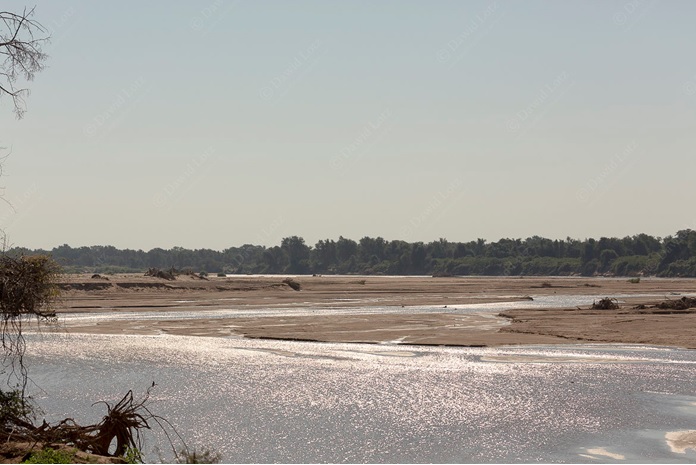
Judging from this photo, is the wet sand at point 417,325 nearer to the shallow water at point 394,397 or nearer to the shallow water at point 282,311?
the shallow water at point 282,311

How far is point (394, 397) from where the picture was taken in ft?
82.0

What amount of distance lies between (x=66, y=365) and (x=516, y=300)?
53246mm

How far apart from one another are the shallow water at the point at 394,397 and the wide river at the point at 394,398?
48mm

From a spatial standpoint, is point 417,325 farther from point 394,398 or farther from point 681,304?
point 394,398

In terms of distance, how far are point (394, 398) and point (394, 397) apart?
0.51 feet

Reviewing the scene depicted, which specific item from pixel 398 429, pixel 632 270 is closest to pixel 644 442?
pixel 398 429

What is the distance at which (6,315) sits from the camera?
12695mm

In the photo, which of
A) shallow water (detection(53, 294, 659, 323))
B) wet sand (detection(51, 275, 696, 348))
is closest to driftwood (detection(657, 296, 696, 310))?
wet sand (detection(51, 275, 696, 348))

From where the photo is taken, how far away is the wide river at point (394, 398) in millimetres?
19047

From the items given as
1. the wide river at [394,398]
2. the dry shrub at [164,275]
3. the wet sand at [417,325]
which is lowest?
the wide river at [394,398]

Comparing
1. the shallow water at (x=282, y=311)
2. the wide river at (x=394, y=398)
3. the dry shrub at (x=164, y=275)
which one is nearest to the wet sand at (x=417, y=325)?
the shallow water at (x=282, y=311)

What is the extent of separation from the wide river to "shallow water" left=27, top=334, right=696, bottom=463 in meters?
0.05

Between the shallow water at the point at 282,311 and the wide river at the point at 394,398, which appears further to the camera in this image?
the shallow water at the point at 282,311

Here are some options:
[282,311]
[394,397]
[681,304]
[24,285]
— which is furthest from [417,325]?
[24,285]
